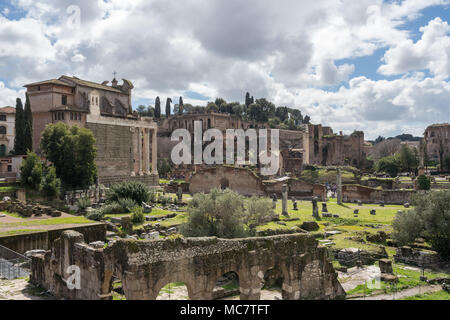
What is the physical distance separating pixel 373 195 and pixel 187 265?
33.5 metres

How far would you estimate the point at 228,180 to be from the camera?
147ft

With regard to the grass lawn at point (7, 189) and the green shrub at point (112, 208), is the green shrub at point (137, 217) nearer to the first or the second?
the green shrub at point (112, 208)

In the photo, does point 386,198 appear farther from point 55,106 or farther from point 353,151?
point 353,151

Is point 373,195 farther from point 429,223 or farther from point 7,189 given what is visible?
point 7,189

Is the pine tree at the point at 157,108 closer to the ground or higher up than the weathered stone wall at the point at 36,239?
higher up

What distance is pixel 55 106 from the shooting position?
129ft

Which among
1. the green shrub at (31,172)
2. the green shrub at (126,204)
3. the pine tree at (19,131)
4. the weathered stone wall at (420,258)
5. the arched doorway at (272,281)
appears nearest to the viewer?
the arched doorway at (272,281)

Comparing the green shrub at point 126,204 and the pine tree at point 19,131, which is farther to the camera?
the pine tree at point 19,131

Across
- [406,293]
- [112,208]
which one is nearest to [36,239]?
[112,208]

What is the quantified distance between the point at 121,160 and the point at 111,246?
117 feet

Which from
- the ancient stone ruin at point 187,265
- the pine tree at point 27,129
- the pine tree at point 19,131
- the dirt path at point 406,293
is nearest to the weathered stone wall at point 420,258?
the dirt path at point 406,293

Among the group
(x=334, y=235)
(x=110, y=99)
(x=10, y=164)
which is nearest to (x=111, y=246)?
(x=334, y=235)

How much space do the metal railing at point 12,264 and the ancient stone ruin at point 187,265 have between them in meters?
1.11

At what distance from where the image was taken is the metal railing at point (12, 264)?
48.7ft
